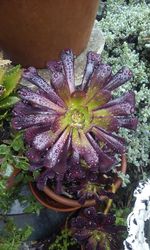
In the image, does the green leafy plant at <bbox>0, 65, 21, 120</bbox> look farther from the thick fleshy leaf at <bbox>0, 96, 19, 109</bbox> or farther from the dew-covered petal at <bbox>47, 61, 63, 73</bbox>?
the dew-covered petal at <bbox>47, 61, 63, 73</bbox>

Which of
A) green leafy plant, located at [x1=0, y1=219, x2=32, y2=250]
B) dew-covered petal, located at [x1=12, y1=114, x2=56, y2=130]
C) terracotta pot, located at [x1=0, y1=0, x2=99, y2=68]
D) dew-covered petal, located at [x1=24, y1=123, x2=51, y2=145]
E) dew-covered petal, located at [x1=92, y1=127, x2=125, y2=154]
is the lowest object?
green leafy plant, located at [x1=0, y1=219, x2=32, y2=250]

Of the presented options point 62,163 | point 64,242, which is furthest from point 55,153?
point 64,242

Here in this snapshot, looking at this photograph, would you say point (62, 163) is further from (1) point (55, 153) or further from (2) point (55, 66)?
(2) point (55, 66)

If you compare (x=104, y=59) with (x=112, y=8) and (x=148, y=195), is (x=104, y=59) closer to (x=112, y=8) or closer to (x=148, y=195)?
(x=112, y=8)

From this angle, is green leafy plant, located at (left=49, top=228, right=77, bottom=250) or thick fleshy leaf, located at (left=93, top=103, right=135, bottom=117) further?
green leafy plant, located at (left=49, top=228, right=77, bottom=250)

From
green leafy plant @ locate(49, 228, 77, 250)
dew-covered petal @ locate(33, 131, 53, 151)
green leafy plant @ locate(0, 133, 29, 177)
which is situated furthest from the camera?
green leafy plant @ locate(49, 228, 77, 250)

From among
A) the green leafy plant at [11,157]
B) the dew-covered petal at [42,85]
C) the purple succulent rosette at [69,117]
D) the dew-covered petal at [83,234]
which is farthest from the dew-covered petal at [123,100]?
the dew-covered petal at [83,234]

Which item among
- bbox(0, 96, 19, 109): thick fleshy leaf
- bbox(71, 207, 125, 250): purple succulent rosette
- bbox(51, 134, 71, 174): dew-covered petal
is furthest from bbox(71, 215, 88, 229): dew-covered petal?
bbox(0, 96, 19, 109): thick fleshy leaf
